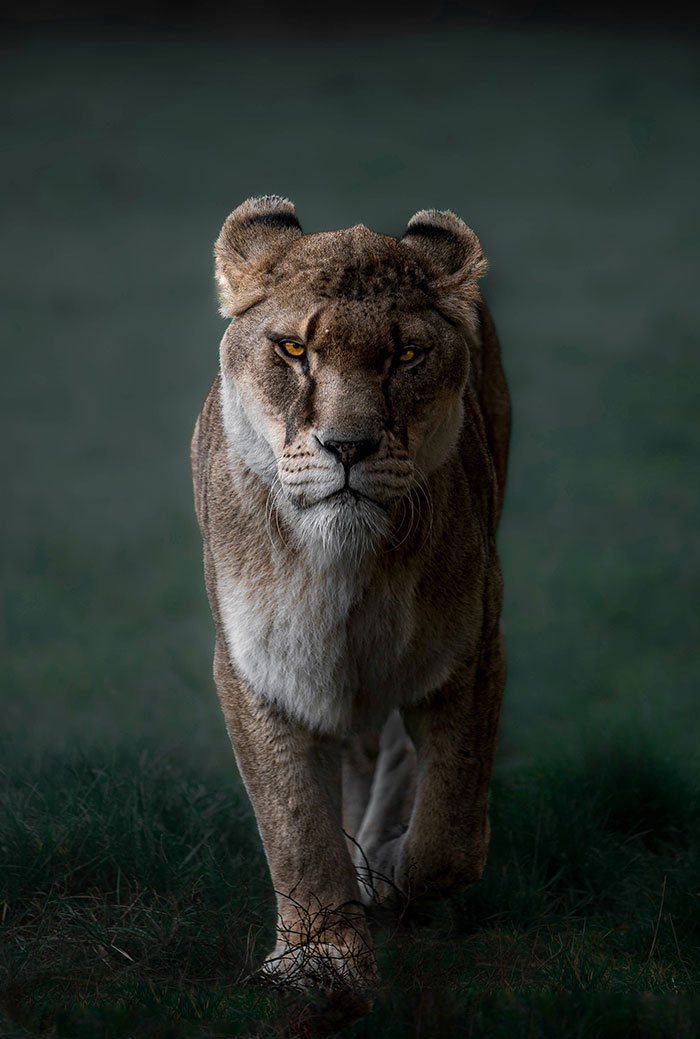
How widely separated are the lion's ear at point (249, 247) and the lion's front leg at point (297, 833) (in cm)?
108

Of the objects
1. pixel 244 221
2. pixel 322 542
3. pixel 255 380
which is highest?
pixel 244 221

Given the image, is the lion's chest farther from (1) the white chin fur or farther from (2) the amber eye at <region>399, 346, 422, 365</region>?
(2) the amber eye at <region>399, 346, 422, 365</region>

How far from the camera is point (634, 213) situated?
13.9m

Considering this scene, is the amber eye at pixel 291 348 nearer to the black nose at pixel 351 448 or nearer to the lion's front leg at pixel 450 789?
the black nose at pixel 351 448

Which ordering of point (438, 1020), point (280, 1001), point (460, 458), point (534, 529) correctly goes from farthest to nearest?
point (534, 529), point (460, 458), point (280, 1001), point (438, 1020)

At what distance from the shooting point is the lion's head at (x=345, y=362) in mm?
3229

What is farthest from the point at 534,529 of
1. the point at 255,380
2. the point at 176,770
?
the point at 255,380

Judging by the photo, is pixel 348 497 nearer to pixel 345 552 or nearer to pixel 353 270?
pixel 345 552

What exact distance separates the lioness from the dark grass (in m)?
0.23

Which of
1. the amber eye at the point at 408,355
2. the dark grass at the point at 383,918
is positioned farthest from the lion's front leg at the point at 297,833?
the amber eye at the point at 408,355

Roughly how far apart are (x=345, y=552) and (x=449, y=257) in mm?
875

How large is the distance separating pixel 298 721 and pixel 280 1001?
0.76 metres

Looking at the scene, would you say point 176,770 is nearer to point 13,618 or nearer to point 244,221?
point 244,221

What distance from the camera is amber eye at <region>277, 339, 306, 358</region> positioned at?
336 cm
